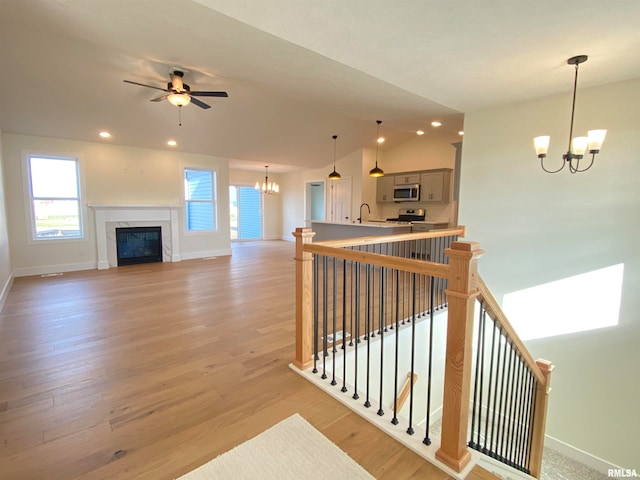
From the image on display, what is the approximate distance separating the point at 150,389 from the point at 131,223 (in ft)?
17.2

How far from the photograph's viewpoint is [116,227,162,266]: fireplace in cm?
641

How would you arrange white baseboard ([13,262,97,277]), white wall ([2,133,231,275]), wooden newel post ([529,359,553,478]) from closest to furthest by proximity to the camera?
wooden newel post ([529,359,553,478]), white wall ([2,133,231,275]), white baseboard ([13,262,97,277])

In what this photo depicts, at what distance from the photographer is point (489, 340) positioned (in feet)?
13.0

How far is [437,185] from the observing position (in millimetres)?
7238

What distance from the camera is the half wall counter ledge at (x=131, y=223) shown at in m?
6.09

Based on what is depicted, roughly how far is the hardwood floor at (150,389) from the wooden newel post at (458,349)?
134mm

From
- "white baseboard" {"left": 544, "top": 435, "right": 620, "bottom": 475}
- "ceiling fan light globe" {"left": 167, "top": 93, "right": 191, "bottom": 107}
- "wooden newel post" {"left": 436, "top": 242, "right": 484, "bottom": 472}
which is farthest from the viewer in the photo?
"ceiling fan light globe" {"left": 167, "top": 93, "right": 191, "bottom": 107}

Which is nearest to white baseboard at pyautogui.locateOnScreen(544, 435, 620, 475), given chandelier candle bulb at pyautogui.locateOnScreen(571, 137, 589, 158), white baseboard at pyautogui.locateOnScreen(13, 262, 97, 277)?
chandelier candle bulb at pyautogui.locateOnScreen(571, 137, 589, 158)

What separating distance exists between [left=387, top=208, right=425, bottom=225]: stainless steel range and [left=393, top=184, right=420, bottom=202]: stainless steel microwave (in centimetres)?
34

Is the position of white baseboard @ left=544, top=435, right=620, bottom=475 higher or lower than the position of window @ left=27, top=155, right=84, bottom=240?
lower

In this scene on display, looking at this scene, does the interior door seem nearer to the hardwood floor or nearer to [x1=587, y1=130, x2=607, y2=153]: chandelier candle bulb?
the hardwood floor

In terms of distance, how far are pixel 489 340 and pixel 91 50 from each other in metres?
6.01

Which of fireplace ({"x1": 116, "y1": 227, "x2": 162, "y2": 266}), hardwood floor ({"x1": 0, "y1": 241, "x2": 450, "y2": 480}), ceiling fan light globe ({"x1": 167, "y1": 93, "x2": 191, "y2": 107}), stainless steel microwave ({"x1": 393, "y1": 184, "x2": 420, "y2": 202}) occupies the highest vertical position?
ceiling fan light globe ({"x1": 167, "y1": 93, "x2": 191, "y2": 107})

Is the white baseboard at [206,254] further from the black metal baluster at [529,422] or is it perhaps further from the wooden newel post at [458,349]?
the wooden newel post at [458,349]
